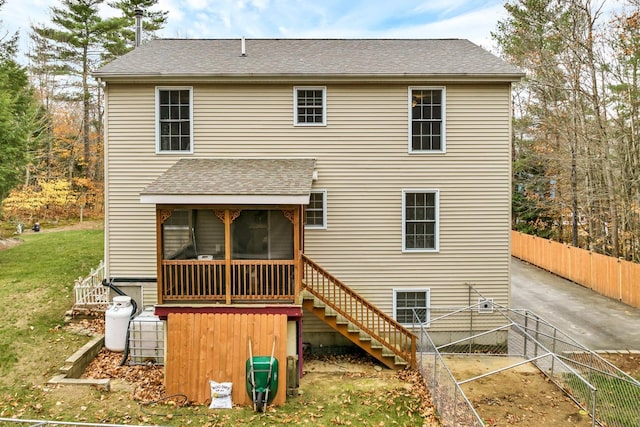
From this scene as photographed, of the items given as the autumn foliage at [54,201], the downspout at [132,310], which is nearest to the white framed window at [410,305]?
the downspout at [132,310]

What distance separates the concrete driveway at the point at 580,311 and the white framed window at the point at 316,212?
852cm

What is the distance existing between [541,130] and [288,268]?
22373 mm

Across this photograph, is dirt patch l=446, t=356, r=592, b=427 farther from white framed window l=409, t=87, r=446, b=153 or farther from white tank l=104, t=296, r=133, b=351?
white tank l=104, t=296, r=133, b=351

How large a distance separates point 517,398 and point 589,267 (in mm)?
11909

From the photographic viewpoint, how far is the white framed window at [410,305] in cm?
1126

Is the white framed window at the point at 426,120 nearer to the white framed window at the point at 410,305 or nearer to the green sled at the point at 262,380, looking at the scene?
the white framed window at the point at 410,305

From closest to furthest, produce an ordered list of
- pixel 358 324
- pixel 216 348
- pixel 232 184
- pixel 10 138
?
pixel 216 348, pixel 232 184, pixel 358 324, pixel 10 138

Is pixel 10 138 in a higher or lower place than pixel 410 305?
higher

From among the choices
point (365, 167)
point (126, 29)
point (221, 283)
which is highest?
point (126, 29)

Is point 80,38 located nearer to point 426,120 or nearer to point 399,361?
point 426,120

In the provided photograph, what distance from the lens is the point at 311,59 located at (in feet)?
39.1

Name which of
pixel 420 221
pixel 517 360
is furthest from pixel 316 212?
pixel 517 360

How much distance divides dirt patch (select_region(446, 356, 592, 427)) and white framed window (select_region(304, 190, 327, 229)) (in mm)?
5121

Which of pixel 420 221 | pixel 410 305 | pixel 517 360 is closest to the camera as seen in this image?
pixel 517 360
